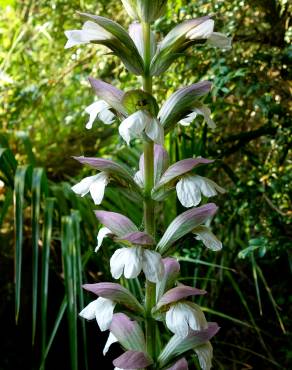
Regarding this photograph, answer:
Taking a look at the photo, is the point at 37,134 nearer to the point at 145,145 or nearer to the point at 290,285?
the point at 290,285

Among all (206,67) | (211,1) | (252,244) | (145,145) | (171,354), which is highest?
(211,1)

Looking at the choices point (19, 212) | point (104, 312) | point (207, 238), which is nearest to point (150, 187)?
point (207, 238)

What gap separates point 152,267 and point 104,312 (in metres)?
0.15

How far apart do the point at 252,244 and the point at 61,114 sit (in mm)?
1801

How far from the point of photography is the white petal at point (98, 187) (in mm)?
1023

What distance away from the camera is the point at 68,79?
111 inches

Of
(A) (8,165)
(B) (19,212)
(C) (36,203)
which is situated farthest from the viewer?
(A) (8,165)

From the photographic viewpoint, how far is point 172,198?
7.62 ft

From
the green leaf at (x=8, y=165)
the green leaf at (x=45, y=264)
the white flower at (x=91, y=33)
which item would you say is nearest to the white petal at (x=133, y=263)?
the white flower at (x=91, y=33)

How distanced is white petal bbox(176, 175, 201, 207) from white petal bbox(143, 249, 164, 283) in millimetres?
114

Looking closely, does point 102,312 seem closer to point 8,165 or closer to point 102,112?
point 102,112

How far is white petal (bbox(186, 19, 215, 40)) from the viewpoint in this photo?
101 centimetres

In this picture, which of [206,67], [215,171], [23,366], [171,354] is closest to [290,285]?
[215,171]

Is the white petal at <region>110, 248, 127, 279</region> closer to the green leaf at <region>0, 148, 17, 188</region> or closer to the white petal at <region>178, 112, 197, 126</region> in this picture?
the white petal at <region>178, 112, 197, 126</region>
